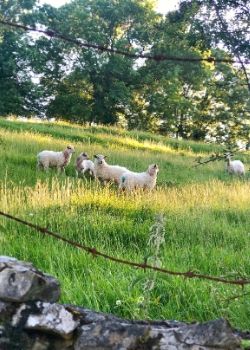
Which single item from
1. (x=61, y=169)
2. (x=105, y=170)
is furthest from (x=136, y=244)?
(x=61, y=169)

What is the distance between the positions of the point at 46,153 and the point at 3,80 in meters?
32.4

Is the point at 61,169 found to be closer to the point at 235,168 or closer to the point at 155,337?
the point at 235,168

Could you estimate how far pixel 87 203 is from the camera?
10656mm

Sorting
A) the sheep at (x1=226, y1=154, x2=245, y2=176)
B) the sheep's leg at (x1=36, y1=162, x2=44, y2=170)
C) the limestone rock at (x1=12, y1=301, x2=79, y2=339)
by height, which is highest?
the limestone rock at (x1=12, y1=301, x2=79, y2=339)

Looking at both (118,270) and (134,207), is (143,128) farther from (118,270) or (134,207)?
(118,270)

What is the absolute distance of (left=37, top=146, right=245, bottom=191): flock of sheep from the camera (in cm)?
1500

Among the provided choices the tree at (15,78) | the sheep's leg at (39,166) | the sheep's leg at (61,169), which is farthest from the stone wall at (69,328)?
the tree at (15,78)

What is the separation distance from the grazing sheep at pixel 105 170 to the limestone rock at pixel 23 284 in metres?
13.9

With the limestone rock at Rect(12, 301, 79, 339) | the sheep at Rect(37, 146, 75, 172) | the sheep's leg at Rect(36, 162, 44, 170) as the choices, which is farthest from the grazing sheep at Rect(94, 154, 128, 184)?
the limestone rock at Rect(12, 301, 79, 339)

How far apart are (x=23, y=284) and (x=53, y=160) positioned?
50.5 feet

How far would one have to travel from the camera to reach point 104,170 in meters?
16.7

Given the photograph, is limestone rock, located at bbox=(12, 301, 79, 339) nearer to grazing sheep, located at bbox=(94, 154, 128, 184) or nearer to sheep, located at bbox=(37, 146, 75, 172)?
grazing sheep, located at bbox=(94, 154, 128, 184)

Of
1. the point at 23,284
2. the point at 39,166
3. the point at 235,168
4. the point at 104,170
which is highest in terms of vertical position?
the point at 23,284

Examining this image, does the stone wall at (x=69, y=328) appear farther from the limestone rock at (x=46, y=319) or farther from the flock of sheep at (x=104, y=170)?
the flock of sheep at (x=104, y=170)
